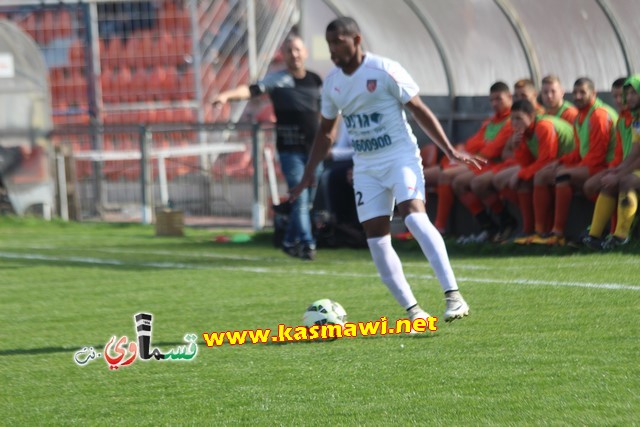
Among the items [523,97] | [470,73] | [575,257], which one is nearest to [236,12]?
[470,73]

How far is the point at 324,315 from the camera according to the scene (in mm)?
7547

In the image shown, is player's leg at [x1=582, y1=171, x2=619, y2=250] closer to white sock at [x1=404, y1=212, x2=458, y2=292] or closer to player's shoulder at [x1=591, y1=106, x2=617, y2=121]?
player's shoulder at [x1=591, y1=106, x2=617, y2=121]

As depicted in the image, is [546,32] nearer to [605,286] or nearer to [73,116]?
[605,286]

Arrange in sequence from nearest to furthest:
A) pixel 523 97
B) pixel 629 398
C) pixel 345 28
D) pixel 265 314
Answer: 1. pixel 629 398
2. pixel 345 28
3. pixel 265 314
4. pixel 523 97

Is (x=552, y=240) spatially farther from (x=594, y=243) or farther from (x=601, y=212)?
(x=601, y=212)

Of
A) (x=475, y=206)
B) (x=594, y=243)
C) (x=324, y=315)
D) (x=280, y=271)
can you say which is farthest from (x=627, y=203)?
(x=324, y=315)

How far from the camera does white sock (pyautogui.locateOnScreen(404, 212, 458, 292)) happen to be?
7414mm

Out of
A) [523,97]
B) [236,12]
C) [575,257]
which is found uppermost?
[236,12]

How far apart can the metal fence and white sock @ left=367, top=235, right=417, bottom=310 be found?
963 cm

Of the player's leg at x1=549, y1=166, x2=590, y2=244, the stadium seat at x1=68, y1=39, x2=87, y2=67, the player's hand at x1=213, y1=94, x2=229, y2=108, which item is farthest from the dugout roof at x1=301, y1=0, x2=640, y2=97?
the stadium seat at x1=68, y1=39, x2=87, y2=67

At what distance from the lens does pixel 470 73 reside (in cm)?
1580

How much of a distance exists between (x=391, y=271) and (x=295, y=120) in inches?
205

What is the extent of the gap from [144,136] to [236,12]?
29.7 ft

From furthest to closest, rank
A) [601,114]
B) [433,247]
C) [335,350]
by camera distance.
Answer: [601,114] → [433,247] → [335,350]
